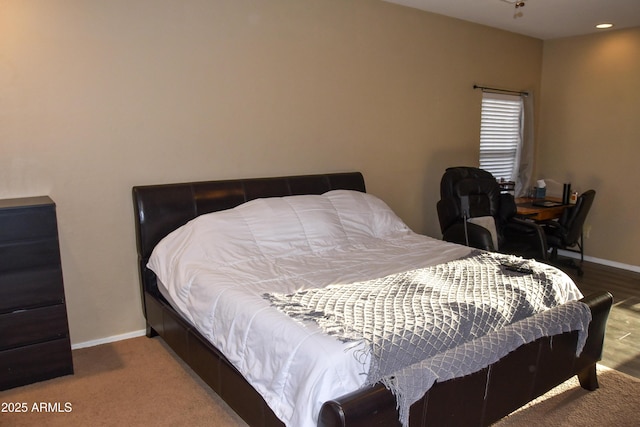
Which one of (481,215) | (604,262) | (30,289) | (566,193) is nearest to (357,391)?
(30,289)

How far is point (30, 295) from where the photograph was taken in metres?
2.57

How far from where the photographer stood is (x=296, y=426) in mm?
1726

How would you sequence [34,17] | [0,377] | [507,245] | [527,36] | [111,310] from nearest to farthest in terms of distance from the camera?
[0,377] < [34,17] < [111,310] < [507,245] < [527,36]

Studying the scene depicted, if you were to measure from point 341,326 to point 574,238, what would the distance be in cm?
360

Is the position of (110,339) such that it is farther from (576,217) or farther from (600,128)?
(600,128)

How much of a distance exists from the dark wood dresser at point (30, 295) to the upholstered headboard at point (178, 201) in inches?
21.8

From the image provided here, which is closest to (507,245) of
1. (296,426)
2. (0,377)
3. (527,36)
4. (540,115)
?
(540,115)

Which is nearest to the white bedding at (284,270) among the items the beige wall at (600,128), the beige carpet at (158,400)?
the beige carpet at (158,400)

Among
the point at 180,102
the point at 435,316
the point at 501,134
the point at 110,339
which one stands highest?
the point at 180,102

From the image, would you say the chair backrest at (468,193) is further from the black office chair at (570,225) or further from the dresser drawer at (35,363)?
the dresser drawer at (35,363)

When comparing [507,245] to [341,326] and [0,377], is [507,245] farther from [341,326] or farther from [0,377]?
[0,377]

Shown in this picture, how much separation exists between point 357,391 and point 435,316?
21.1 inches

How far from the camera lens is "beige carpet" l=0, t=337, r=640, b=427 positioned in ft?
7.73

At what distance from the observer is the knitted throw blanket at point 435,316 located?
5.90 ft
